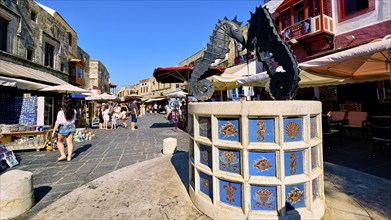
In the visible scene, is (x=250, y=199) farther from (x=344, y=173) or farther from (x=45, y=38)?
(x=45, y=38)

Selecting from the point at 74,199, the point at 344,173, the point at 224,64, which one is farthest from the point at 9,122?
the point at 224,64

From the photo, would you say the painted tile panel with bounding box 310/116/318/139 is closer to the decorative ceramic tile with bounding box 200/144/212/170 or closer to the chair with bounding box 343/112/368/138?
the decorative ceramic tile with bounding box 200/144/212/170

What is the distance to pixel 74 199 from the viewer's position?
2.64 metres

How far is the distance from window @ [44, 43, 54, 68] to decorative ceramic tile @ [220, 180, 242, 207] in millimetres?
17620

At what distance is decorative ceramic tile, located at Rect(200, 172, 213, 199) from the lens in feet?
7.07

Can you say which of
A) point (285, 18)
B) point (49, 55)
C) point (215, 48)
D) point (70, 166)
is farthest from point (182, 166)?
point (49, 55)

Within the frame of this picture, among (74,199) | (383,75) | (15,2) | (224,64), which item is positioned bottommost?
(74,199)

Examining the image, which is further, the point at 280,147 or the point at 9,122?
the point at 9,122

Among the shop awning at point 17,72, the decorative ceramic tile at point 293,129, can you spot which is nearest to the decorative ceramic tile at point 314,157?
the decorative ceramic tile at point 293,129

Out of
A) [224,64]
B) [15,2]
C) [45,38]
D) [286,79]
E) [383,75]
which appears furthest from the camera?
[224,64]

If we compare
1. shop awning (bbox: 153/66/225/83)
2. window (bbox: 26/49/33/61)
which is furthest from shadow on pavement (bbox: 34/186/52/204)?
window (bbox: 26/49/33/61)

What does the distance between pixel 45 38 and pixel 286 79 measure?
17.6 m

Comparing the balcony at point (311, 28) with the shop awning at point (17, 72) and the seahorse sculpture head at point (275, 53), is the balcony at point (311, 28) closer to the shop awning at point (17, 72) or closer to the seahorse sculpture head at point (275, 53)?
the seahorse sculpture head at point (275, 53)

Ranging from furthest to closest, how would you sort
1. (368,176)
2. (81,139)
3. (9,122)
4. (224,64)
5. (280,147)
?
(224,64) < (81,139) < (9,122) < (368,176) < (280,147)
